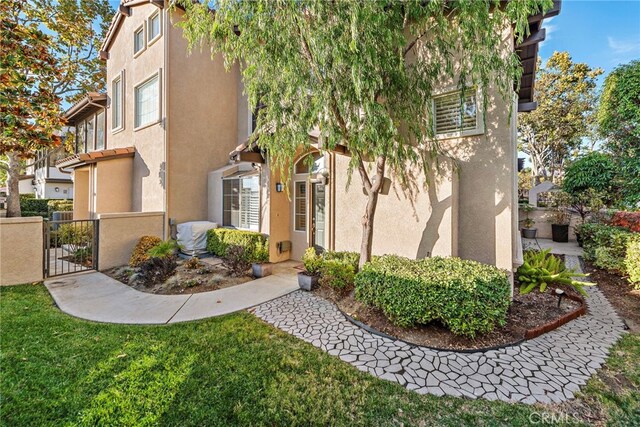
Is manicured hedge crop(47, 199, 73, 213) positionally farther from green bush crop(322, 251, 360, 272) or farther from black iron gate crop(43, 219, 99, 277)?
green bush crop(322, 251, 360, 272)

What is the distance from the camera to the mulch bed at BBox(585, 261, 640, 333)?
6.18 meters

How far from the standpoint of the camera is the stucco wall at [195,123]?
39.4 ft

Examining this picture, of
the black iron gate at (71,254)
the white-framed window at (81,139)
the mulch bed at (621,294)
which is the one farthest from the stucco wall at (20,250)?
the white-framed window at (81,139)

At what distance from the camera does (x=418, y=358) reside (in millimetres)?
4543

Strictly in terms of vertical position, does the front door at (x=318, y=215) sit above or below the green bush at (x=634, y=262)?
above

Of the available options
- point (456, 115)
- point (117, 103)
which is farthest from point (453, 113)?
point (117, 103)

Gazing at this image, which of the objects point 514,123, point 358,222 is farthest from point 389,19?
point 358,222

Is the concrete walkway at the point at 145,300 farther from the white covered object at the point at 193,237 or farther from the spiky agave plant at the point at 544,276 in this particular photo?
the spiky agave plant at the point at 544,276

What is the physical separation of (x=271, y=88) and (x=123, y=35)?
15.5 m

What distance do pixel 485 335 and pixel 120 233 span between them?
11939mm

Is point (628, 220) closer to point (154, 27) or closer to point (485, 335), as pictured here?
point (485, 335)

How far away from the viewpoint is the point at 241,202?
11.7 meters

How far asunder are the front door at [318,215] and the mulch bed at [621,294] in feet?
26.1

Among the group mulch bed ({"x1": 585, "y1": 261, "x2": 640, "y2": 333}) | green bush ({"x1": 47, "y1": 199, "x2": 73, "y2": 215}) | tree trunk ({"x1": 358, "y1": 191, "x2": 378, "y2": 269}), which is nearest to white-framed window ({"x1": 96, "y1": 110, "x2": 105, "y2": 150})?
green bush ({"x1": 47, "y1": 199, "x2": 73, "y2": 215})
